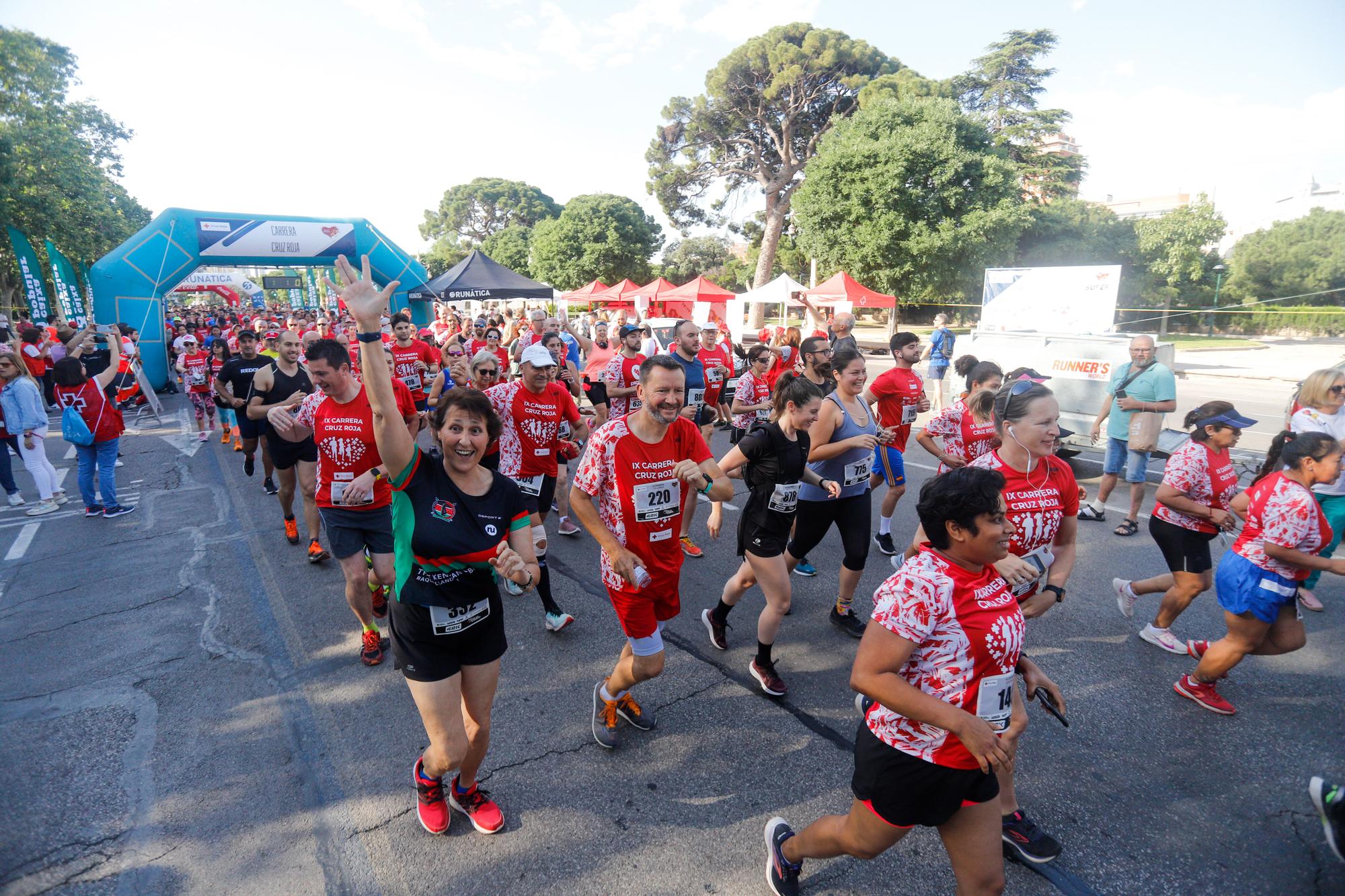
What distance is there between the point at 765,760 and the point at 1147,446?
5.66m

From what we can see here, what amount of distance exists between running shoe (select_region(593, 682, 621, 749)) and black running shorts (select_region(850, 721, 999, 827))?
5.52 feet

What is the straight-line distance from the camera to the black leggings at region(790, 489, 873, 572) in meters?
4.41

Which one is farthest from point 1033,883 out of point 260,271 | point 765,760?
point 260,271

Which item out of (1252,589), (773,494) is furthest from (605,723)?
(1252,589)

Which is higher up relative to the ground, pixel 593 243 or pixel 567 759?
pixel 593 243

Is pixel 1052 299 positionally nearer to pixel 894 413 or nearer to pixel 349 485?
pixel 894 413

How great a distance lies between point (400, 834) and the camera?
2918 millimetres

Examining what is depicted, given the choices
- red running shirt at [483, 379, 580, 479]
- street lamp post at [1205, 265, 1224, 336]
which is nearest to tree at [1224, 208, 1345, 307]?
street lamp post at [1205, 265, 1224, 336]

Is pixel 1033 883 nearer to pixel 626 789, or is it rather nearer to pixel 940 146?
pixel 626 789

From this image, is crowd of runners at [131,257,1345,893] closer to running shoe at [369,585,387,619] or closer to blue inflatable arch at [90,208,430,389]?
running shoe at [369,585,387,619]

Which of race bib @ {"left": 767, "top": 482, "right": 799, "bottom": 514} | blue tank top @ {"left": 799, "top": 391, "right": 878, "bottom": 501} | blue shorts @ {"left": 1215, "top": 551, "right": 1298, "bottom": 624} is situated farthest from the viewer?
blue tank top @ {"left": 799, "top": 391, "right": 878, "bottom": 501}

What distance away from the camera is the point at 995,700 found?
2027 millimetres

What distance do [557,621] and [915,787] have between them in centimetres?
314

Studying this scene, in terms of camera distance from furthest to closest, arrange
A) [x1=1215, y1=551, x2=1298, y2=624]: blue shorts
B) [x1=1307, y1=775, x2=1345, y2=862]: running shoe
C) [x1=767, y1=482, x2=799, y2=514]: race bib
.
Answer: [x1=767, y1=482, x2=799, y2=514]: race bib, [x1=1215, y1=551, x2=1298, y2=624]: blue shorts, [x1=1307, y1=775, x2=1345, y2=862]: running shoe
